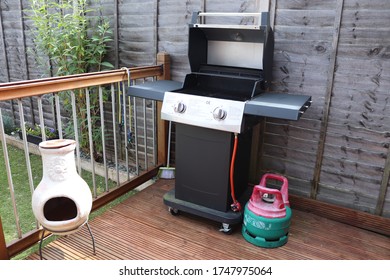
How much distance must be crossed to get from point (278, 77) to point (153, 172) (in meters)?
1.44

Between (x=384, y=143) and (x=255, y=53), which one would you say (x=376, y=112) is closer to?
(x=384, y=143)

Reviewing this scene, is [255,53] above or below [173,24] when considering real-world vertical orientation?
below

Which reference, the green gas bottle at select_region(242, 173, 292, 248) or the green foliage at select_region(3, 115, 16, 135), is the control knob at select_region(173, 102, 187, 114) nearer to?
the green gas bottle at select_region(242, 173, 292, 248)

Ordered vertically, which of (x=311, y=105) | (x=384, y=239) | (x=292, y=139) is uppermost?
Result: (x=311, y=105)

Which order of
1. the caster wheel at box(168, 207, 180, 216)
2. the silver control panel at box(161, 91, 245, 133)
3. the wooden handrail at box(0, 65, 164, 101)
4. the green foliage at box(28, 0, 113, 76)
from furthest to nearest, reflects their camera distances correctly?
the green foliage at box(28, 0, 113, 76) < the caster wheel at box(168, 207, 180, 216) < the silver control panel at box(161, 91, 245, 133) < the wooden handrail at box(0, 65, 164, 101)

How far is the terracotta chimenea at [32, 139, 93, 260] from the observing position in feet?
5.93

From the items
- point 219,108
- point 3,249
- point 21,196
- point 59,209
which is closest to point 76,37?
point 21,196

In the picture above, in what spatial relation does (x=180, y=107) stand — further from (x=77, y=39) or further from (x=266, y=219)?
(x=77, y=39)

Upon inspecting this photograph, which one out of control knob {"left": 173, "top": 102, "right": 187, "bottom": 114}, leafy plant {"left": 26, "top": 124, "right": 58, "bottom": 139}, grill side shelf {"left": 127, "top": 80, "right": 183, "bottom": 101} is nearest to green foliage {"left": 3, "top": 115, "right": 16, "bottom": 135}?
leafy plant {"left": 26, "top": 124, "right": 58, "bottom": 139}

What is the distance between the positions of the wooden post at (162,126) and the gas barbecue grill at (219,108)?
0.43 m

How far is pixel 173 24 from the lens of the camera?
9.49 ft

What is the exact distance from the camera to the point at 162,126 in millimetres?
3127
